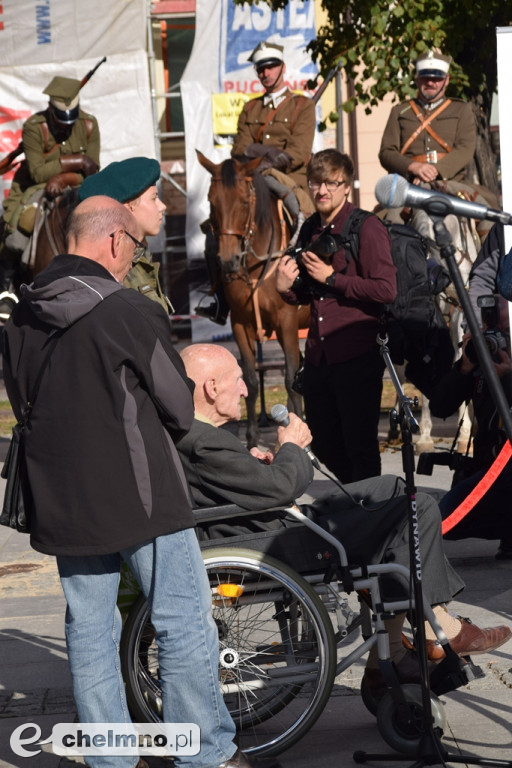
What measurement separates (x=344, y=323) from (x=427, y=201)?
299 cm

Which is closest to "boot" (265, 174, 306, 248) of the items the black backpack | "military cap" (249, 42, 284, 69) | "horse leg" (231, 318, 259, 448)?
"horse leg" (231, 318, 259, 448)

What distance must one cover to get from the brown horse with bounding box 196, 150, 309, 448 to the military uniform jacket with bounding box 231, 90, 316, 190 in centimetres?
83

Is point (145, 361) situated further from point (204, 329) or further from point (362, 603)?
point (204, 329)

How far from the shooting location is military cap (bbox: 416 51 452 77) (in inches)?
427

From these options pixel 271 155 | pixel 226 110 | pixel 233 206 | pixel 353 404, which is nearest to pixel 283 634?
pixel 353 404

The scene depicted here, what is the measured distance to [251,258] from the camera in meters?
10.9

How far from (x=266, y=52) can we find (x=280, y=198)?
57.1 inches

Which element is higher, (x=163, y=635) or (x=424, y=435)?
(x=163, y=635)

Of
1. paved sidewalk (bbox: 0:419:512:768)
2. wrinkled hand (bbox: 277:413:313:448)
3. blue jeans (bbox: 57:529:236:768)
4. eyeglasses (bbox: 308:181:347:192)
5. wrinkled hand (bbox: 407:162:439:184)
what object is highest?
eyeglasses (bbox: 308:181:347:192)

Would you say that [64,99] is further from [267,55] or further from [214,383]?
[214,383]

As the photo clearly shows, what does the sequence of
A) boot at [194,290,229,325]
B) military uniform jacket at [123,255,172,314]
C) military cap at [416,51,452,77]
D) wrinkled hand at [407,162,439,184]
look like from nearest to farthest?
military uniform jacket at [123,255,172,314] < wrinkled hand at [407,162,439,184] < military cap at [416,51,452,77] < boot at [194,290,229,325]

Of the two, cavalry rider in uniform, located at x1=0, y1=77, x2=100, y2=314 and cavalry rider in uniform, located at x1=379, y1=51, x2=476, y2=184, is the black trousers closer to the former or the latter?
cavalry rider in uniform, located at x1=379, y1=51, x2=476, y2=184

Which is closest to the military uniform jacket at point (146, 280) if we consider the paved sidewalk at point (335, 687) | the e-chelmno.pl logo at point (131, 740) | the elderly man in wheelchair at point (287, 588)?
the paved sidewalk at point (335, 687)

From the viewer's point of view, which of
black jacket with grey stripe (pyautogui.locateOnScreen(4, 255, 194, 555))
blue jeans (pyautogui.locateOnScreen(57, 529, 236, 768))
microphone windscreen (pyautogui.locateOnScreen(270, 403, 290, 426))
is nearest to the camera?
black jacket with grey stripe (pyautogui.locateOnScreen(4, 255, 194, 555))
